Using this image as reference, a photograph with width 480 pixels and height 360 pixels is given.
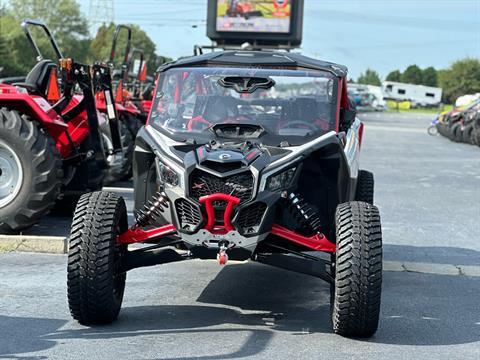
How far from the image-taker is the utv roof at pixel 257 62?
758 centimetres

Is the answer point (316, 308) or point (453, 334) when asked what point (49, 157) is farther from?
point (453, 334)

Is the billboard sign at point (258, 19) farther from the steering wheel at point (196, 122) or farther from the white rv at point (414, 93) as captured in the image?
the white rv at point (414, 93)

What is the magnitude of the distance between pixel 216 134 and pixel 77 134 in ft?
11.6

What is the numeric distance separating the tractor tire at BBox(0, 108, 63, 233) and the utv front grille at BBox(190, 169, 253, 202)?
318 centimetres

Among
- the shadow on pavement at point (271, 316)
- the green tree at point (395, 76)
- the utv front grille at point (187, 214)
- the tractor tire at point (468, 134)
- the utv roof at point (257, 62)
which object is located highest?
the utv roof at point (257, 62)

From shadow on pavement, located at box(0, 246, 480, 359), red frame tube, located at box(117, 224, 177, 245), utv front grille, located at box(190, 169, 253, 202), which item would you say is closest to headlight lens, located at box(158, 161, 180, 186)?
utv front grille, located at box(190, 169, 253, 202)

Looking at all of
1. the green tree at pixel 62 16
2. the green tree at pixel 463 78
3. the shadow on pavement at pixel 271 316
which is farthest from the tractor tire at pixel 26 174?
the green tree at pixel 463 78

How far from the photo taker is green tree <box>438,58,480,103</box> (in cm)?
12350

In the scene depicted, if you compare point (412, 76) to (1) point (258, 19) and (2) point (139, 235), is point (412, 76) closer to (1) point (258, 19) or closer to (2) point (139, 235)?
(1) point (258, 19)

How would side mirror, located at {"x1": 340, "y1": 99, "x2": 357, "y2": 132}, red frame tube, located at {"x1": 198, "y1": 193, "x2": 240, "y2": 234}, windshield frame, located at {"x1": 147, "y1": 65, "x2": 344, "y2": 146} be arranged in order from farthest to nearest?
side mirror, located at {"x1": 340, "y1": 99, "x2": 357, "y2": 132}
windshield frame, located at {"x1": 147, "y1": 65, "x2": 344, "y2": 146}
red frame tube, located at {"x1": 198, "y1": 193, "x2": 240, "y2": 234}

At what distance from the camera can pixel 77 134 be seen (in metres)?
10.1

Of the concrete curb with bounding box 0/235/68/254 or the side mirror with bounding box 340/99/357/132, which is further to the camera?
the concrete curb with bounding box 0/235/68/254

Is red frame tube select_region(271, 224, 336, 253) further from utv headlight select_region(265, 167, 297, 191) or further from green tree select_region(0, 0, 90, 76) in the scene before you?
green tree select_region(0, 0, 90, 76)

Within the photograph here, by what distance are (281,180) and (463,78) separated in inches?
4825
